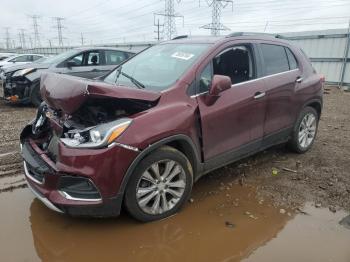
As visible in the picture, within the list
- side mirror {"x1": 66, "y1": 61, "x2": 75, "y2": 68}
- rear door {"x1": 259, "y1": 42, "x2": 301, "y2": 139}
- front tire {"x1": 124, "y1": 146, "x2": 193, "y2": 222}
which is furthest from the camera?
side mirror {"x1": 66, "y1": 61, "x2": 75, "y2": 68}

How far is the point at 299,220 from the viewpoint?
3.74m

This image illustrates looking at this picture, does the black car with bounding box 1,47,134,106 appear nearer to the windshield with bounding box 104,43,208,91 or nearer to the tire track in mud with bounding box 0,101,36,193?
the tire track in mud with bounding box 0,101,36,193

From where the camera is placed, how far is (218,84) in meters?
3.76

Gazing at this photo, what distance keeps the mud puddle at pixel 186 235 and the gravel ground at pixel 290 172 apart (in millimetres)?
325

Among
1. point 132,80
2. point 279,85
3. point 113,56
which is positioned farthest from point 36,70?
point 279,85

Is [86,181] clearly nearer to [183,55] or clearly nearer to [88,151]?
[88,151]

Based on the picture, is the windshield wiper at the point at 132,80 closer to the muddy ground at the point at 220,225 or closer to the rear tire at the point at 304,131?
the muddy ground at the point at 220,225

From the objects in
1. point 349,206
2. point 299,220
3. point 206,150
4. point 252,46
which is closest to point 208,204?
point 206,150

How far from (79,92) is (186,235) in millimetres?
1628

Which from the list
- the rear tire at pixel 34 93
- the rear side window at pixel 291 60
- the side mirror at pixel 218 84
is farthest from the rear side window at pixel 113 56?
the side mirror at pixel 218 84

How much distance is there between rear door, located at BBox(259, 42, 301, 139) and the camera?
15.4 ft

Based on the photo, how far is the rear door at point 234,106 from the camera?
389 centimetres

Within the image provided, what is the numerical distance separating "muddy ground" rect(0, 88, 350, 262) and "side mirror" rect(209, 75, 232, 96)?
1.24 metres

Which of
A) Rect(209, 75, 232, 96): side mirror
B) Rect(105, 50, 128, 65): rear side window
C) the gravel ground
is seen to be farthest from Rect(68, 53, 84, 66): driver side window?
Rect(209, 75, 232, 96): side mirror
